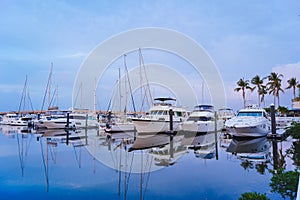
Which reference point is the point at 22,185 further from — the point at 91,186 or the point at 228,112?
the point at 228,112

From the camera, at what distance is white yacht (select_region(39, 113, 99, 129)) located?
38875 mm

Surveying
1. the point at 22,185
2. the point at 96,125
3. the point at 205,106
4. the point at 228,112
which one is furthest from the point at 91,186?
the point at 228,112

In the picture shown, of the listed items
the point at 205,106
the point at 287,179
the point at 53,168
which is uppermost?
the point at 205,106

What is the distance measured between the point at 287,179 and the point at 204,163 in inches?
299

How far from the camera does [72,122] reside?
39.1 m

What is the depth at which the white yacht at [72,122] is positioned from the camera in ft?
128

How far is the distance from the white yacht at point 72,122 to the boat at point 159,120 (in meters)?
13.6

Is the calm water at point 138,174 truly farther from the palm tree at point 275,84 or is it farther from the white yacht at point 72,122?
the palm tree at point 275,84

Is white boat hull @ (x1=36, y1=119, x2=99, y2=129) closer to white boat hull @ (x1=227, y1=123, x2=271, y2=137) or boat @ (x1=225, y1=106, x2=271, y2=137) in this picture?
boat @ (x1=225, y1=106, x2=271, y2=137)

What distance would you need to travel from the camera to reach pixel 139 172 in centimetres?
1097

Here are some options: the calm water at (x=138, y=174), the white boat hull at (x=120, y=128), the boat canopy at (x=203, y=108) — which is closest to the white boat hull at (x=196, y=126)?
the boat canopy at (x=203, y=108)

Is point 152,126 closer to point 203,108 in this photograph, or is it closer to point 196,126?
point 196,126

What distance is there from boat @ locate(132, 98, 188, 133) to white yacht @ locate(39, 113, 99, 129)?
13603 mm

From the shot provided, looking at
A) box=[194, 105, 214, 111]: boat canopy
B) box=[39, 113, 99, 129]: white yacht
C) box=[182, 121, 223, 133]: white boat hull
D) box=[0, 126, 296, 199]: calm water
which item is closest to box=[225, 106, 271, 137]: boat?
box=[0, 126, 296, 199]: calm water
